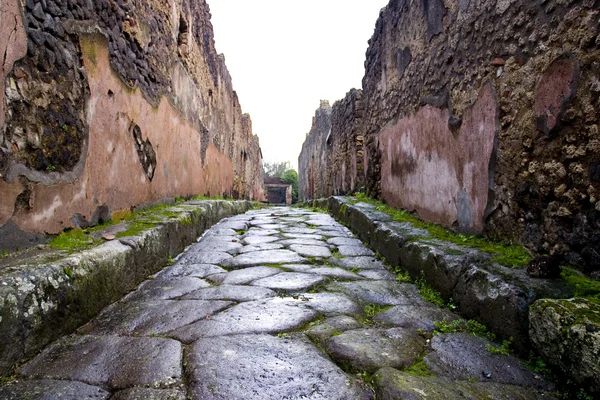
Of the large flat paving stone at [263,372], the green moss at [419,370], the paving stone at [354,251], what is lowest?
the paving stone at [354,251]

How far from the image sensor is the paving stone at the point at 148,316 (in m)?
1.75

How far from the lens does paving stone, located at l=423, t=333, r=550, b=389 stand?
1.36m

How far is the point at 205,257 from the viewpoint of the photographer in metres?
3.38

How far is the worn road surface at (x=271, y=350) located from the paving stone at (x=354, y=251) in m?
0.97

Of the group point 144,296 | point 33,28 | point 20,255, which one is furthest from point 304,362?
point 33,28

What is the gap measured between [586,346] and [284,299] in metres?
1.39

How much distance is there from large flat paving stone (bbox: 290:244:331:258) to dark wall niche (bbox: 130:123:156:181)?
5.40 ft

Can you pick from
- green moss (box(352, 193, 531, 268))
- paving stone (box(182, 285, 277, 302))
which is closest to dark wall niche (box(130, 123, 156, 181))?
paving stone (box(182, 285, 277, 302))

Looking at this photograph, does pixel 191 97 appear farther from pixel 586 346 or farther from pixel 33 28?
pixel 586 346

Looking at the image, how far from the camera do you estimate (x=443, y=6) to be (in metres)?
3.33

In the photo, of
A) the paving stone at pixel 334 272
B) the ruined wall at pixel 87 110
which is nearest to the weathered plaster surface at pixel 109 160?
the ruined wall at pixel 87 110

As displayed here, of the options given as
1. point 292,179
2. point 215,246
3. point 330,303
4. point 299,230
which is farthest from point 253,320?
point 292,179

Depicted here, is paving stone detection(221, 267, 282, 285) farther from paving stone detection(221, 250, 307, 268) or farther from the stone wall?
the stone wall

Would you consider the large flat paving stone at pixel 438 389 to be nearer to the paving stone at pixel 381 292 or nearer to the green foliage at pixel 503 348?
the green foliage at pixel 503 348
